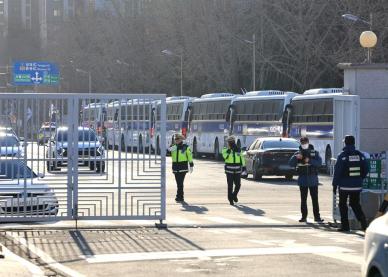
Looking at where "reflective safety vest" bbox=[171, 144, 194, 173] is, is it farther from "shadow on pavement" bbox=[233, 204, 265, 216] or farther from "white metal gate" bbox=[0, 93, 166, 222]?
"white metal gate" bbox=[0, 93, 166, 222]

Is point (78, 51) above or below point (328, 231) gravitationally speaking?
above

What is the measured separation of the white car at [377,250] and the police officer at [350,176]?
31.4 ft

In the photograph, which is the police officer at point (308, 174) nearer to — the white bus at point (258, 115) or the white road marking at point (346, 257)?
the white road marking at point (346, 257)

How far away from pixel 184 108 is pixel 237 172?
117 ft

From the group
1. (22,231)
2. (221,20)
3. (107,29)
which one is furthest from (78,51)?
(22,231)

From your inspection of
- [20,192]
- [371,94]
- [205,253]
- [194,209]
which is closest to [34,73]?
[194,209]

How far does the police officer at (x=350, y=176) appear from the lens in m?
18.8

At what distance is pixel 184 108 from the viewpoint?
203 feet

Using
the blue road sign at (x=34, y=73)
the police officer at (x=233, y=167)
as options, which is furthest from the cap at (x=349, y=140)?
the blue road sign at (x=34, y=73)

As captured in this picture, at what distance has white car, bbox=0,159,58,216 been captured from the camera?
1950 cm

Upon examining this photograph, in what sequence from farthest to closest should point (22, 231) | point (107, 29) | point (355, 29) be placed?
point (107, 29)
point (355, 29)
point (22, 231)

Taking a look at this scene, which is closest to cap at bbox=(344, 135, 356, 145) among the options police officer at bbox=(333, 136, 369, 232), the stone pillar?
police officer at bbox=(333, 136, 369, 232)

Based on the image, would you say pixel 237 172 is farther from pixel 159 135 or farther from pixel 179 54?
pixel 179 54

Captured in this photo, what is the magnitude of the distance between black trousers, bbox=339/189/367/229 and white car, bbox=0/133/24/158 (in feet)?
19.9
